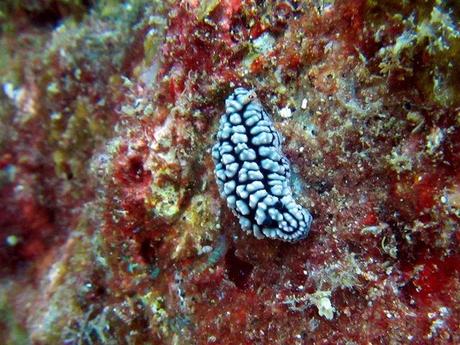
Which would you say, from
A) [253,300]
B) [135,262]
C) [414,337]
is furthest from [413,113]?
[135,262]

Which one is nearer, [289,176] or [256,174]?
[256,174]

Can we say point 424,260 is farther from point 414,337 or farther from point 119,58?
point 119,58

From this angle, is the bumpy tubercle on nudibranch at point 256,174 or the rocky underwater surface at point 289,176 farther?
the bumpy tubercle on nudibranch at point 256,174

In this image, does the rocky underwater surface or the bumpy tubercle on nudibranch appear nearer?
the rocky underwater surface

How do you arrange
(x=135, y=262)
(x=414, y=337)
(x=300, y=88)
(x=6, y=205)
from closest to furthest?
(x=414, y=337)
(x=300, y=88)
(x=135, y=262)
(x=6, y=205)
